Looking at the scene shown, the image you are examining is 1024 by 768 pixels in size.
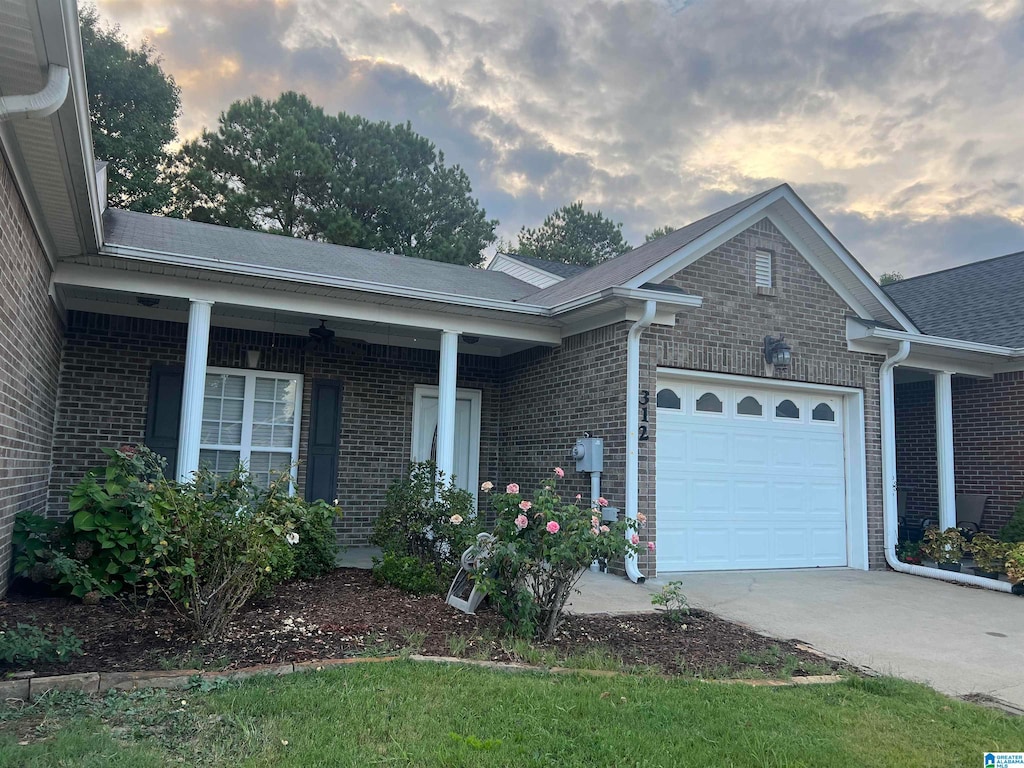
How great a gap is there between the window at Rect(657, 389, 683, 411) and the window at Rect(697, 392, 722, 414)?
310 millimetres

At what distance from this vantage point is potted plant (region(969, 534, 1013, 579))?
809 centimetres

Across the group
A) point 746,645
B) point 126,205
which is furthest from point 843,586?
point 126,205

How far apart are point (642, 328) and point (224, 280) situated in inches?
171

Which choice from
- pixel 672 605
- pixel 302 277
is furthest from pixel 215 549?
pixel 672 605

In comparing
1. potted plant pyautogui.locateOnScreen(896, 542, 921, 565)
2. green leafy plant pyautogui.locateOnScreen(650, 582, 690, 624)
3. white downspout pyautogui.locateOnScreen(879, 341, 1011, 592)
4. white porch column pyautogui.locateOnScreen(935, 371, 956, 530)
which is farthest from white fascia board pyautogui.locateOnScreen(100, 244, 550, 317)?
white porch column pyautogui.locateOnScreen(935, 371, 956, 530)

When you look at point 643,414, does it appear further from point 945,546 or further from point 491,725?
point 491,725

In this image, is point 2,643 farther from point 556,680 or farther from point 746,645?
point 746,645

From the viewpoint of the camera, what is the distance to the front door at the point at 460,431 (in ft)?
33.0

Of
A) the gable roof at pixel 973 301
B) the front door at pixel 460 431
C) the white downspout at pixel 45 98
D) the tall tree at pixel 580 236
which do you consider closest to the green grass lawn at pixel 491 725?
the white downspout at pixel 45 98

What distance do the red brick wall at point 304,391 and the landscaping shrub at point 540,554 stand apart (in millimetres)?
4925

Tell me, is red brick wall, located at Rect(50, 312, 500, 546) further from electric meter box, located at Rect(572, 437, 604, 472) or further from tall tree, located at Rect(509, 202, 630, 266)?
tall tree, located at Rect(509, 202, 630, 266)

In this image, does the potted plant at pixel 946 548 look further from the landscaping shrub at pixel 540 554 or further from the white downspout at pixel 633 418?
the landscaping shrub at pixel 540 554

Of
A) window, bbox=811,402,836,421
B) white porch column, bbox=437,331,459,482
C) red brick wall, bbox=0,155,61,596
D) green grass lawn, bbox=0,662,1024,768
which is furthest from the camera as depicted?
window, bbox=811,402,836,421

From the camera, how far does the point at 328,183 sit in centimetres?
2342
